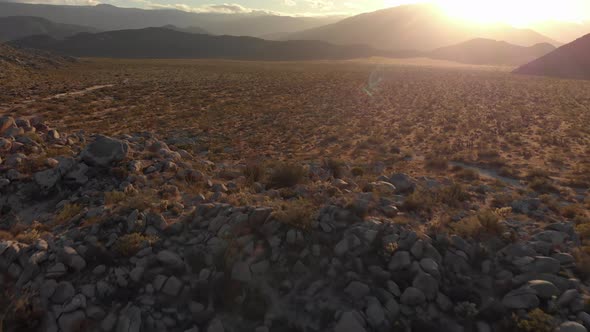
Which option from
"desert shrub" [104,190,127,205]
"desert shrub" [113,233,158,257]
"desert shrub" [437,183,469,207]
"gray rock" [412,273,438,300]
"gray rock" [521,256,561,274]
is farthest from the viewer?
"desert shrub" [437,183,469,207]

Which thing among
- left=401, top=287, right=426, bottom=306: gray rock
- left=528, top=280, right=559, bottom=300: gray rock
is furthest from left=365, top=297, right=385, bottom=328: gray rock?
left=528, top=280, right=559, bottom=300: gray rock

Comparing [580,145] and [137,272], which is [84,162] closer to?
[137,272]

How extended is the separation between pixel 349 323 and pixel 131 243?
503 cm

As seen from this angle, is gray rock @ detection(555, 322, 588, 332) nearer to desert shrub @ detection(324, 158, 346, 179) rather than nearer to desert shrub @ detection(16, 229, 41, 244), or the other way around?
desert shrub @ detection(324, 158, 346, 179)

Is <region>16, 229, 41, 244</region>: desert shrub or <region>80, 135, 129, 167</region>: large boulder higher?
<region>80, 135, 129, 167</region>: large boulder

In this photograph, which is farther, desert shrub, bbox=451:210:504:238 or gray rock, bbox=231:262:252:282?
desert shrub, bbox=451:210:504:238

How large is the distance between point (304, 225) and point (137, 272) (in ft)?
12.4

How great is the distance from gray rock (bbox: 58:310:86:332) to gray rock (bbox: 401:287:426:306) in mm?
6133

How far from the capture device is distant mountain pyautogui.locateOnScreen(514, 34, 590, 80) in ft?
252

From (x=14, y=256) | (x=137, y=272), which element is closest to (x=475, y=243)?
(x=137, y=272)

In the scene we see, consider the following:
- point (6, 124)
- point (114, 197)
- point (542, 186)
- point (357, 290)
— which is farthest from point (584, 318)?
point (6, 124)

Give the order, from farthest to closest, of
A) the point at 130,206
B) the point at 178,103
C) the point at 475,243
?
the point at 178,103 → the point at 130,206 → the point at 475,243

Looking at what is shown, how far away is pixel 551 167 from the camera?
15656 mm

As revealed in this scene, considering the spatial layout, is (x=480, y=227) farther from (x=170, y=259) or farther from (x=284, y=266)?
(x=170, y=259)
